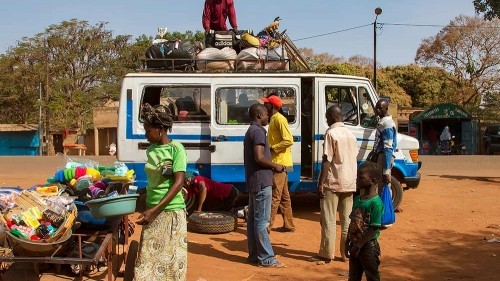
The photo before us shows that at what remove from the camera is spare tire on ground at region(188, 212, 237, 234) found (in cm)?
753

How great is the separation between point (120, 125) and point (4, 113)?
3102cm

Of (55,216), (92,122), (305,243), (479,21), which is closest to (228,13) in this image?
(305,243)

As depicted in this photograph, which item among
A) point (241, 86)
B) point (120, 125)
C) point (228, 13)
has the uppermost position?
point (228, 13)

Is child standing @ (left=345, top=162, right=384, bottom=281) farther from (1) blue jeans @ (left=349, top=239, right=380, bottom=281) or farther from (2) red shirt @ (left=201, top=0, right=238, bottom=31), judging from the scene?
(2) red shirt @ (left=201, top=0, right=238, bottom=31)

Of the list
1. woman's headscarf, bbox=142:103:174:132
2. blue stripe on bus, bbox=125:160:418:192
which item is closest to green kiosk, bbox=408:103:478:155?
blue stripe on bus, bbox=125:160:418:192

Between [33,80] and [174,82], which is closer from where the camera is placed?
[174,82]

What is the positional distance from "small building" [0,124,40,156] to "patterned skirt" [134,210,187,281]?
105ft

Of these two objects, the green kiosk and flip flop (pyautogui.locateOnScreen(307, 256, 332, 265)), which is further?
the green kiosk

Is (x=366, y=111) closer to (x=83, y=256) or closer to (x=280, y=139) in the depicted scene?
(x=280, y=139)

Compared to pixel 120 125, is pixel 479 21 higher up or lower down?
higher up

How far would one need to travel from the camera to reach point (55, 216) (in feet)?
15.5

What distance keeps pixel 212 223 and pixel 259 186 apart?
2.00m

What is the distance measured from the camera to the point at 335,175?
5.86m

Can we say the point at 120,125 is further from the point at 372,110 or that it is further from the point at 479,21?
the point at 479,21
